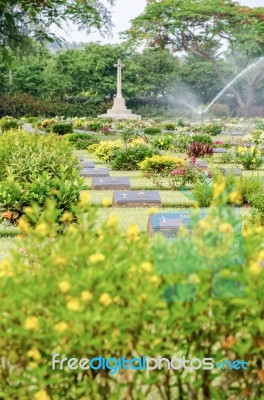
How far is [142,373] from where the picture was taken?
316 centimetres

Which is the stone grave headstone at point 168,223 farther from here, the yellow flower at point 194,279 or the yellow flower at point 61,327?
the yellow flower at point 61,327

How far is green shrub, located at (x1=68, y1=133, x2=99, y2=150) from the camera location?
2494 cm

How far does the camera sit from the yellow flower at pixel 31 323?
296cm

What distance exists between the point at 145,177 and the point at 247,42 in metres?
34.1

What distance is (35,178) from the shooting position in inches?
347

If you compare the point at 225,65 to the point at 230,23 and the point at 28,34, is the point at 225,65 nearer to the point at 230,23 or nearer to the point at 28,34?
the point at 230,23

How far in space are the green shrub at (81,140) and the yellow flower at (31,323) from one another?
21553 mm

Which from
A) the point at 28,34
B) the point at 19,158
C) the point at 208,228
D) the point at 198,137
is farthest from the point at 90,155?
the point at 208,228

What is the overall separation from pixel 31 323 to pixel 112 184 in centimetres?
1071

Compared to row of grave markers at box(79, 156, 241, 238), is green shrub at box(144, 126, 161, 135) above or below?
below

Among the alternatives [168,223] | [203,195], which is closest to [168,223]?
[168,223]

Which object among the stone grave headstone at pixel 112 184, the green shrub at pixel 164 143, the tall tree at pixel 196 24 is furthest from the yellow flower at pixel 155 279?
the tall tree at pixel 196 24

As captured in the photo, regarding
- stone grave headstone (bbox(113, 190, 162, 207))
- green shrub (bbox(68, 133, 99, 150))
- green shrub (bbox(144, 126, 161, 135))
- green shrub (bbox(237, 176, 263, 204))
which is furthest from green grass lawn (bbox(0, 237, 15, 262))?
green shrub (bbox(144, 126, 161, 135))

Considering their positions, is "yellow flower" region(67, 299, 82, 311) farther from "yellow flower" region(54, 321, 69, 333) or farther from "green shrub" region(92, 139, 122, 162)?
"green shrub" region(92, 139, 122, 162)
